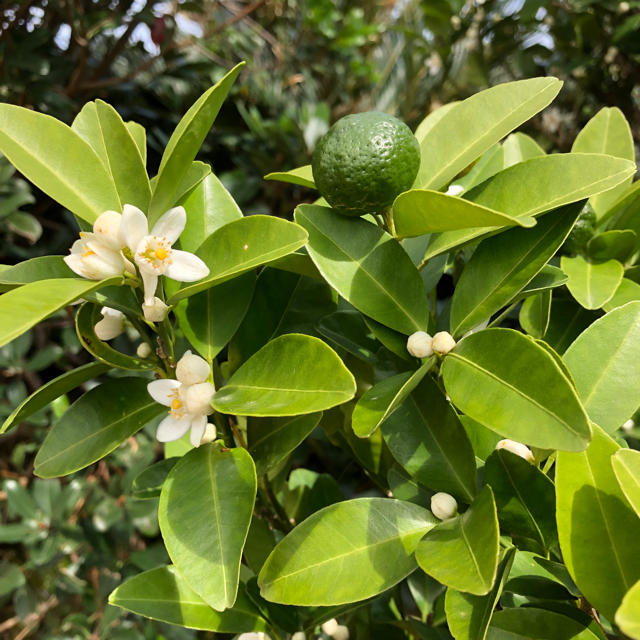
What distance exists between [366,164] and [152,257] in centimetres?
18

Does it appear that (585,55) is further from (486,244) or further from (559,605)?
(559,605)

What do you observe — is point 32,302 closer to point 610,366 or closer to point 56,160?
point 56,160

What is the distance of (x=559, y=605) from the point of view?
0.47 m

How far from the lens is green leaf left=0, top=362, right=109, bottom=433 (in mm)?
489

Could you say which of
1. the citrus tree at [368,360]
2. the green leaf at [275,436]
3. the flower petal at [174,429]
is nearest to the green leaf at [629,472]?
the citrus tree at [368,360]

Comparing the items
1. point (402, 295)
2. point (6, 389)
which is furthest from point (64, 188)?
point (6, 389)

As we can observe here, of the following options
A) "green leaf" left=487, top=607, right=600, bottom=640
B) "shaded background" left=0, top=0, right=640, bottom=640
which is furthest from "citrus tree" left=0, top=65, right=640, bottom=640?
"shaded background" left=0, top=0, right=640, bottom=640

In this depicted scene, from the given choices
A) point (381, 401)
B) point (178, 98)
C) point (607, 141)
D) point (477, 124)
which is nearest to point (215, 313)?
point (381, 401)

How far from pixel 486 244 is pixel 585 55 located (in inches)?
59.6

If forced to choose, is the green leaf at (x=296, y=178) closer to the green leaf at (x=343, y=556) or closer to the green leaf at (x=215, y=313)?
the green leaf at (x=215, y=313)

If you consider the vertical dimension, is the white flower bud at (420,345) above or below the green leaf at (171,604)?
above

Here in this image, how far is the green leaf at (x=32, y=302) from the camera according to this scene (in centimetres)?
36

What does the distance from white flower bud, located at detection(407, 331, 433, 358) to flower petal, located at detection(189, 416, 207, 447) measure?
180 millimetres

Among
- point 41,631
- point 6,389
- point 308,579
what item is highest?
point 308,579
